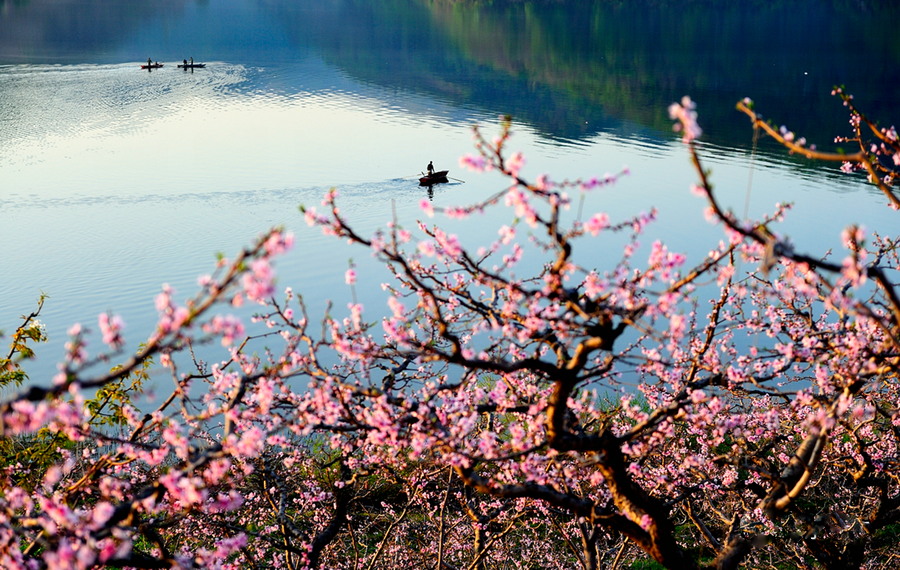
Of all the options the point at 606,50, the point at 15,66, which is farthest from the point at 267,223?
the point at 606,50

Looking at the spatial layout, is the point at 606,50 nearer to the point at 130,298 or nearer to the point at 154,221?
the point at 154,221

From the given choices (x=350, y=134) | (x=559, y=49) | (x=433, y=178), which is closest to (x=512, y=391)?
(x=433, y=178)

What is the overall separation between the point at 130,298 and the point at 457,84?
165ft

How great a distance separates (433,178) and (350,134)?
48.2ft

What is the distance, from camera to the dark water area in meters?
52.9

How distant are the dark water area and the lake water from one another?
49 centimetres

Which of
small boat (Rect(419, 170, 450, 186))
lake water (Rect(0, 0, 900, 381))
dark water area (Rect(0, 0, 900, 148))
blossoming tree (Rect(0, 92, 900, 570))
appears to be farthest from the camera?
dark water area (Rect(0, 0, 900, 148))

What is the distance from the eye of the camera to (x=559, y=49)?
89625mm

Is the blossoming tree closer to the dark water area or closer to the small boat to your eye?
the small boat

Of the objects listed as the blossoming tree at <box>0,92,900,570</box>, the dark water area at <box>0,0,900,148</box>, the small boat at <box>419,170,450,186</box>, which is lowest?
the small boat at <box>419,170,450,186</box>

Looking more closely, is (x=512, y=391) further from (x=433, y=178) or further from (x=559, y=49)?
(x=559, y=49)

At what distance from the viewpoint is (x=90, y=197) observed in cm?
3091

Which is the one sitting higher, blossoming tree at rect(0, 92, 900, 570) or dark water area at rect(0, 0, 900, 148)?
dark water area at rect(0, 0, 900, 148)

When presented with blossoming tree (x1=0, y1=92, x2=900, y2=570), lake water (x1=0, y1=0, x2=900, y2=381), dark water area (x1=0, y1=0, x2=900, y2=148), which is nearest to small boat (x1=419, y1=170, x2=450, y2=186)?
lake water (x1=0, y1=0, x2=900, y2=381)
